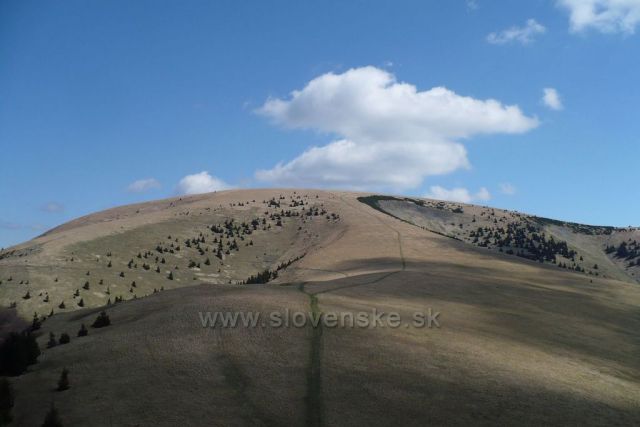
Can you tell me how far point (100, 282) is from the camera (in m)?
29.1

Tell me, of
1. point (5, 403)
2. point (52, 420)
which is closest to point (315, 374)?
point (52, 420)

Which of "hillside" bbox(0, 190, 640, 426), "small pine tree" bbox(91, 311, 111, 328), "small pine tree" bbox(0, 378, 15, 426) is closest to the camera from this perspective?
"small pine tree" bbox(0, 378, 15, 426)

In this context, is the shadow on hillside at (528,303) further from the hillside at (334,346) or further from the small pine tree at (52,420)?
the small pine tree at (52,420)

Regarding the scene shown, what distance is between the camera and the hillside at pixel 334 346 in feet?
30.1

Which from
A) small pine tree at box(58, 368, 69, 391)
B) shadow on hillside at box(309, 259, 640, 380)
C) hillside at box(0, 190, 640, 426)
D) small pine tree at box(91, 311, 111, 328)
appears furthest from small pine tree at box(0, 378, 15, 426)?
shadow on hillside at box(309, 259, 640, 380)

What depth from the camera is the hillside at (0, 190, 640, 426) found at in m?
9.17

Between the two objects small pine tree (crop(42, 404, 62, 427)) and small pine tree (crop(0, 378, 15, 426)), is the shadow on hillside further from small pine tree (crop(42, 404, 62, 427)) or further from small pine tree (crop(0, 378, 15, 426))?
small pine tree (crop(42, 404, 62, 427))

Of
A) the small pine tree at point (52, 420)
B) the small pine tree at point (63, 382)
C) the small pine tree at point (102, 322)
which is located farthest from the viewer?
the small pine tree at point (102, 322)

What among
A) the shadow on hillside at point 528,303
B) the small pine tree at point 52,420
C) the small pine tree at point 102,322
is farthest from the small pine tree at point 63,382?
the shadow on hillside at point 528,303

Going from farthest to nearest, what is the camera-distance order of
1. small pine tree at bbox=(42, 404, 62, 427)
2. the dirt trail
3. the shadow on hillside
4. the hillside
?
1. the shadow on hillside
2. the hillside
3. the dirt trail
4. small pine tree at bbox=(42, 404, 62, 427)

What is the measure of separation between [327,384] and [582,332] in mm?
11443

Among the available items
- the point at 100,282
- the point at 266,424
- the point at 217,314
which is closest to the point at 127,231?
the point at 100,282

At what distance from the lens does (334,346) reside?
39.7 ft

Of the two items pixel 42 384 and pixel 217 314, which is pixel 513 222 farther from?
pixel 42 384
